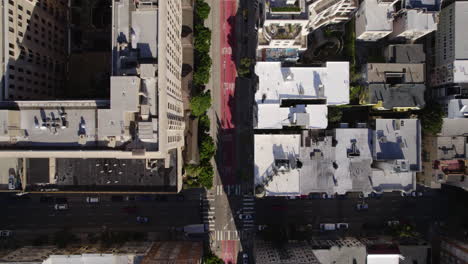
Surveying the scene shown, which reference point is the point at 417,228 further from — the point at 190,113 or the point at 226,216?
the point at 190,113

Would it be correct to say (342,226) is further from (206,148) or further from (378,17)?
(378,17)

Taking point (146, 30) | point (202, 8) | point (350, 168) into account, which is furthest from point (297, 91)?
point (146, 30)

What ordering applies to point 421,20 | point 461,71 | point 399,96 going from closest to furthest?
1. point 461,71
2. point 421,20
3. point 399,96

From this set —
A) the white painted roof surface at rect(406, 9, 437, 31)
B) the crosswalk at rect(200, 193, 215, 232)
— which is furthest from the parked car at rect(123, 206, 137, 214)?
the white painted roof surface at rect(406, 9, 437, 31)

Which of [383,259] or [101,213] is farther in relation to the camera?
[101,213]

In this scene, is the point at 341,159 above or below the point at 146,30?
below

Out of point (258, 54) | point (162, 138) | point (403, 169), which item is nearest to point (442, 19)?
point (403, 169)

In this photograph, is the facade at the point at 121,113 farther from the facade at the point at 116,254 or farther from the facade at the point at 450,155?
the facade at the point at 450,155
